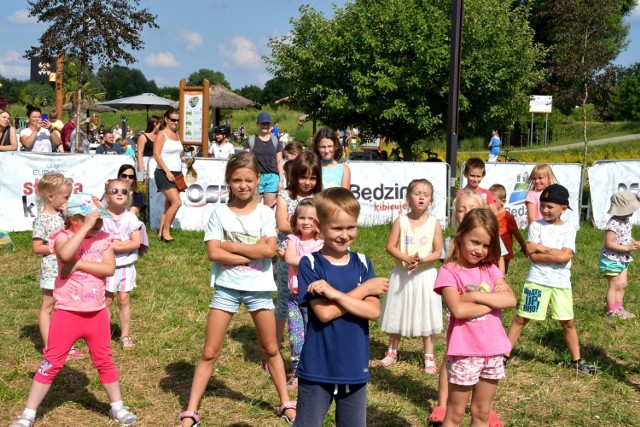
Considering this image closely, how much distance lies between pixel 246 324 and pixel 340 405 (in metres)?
4.18

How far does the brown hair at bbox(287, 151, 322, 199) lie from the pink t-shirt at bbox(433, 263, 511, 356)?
175 centimetres

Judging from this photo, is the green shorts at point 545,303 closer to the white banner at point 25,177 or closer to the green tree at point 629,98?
the white banner at point 25,177

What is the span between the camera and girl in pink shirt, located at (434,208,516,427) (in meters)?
4.22

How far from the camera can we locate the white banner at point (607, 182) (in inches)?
601

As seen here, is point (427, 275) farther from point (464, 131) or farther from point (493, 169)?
point (464, 131)

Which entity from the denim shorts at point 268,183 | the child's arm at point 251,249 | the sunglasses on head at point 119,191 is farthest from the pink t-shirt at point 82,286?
the denim shorts at point 268,183

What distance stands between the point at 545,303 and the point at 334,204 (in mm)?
3256

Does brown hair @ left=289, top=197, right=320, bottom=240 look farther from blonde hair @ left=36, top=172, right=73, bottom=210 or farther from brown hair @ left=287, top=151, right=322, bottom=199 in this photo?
blonde hair @ left=36, top=172, right=73, bottom=210

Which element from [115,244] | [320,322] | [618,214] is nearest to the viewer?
[320,322]

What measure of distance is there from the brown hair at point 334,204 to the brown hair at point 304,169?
79.6 inches

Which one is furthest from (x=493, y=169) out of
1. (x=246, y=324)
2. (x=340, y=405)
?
(x=340, y=405)

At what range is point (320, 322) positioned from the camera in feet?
12.2

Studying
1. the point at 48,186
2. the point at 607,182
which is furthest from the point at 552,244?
the point at 607,182

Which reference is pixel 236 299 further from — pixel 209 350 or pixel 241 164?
pixel 241 164
